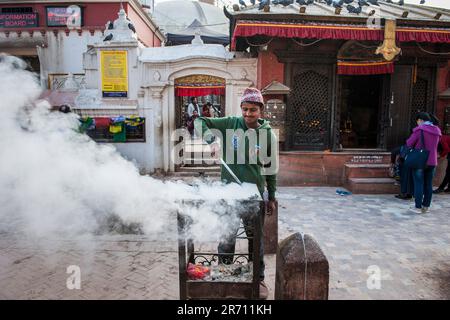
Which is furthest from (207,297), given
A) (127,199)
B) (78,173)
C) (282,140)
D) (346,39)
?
(346,39)

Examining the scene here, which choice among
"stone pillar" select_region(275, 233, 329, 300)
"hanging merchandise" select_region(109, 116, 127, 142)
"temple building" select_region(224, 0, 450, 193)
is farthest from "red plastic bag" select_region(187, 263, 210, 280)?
"hanging merchandise" select_region(109, 116, 127, 142)

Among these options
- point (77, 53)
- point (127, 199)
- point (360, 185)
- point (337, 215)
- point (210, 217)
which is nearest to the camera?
Result: point (210, 217)

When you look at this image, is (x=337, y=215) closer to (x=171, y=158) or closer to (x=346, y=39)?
(x=346, y=39)

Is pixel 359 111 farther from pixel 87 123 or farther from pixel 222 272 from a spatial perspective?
pixel 222 272

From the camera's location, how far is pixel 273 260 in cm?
539

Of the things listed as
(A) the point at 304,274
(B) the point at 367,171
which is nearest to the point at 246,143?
(A) the point at 304,274

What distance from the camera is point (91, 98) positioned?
11.7 metres

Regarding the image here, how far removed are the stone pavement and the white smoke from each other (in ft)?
2.15

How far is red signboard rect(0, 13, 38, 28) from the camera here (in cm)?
1580

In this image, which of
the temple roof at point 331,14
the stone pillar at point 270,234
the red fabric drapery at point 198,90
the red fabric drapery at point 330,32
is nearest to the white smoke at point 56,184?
the stone pillar at point 270,234

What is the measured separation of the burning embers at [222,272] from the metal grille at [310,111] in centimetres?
707

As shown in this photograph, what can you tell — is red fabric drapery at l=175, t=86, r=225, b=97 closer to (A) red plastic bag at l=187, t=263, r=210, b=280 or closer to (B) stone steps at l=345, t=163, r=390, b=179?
(B) stone steps at l=345, t=163, r=390, b=179

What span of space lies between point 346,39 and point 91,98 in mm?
8066

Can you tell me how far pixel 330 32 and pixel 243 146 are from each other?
653 cm
